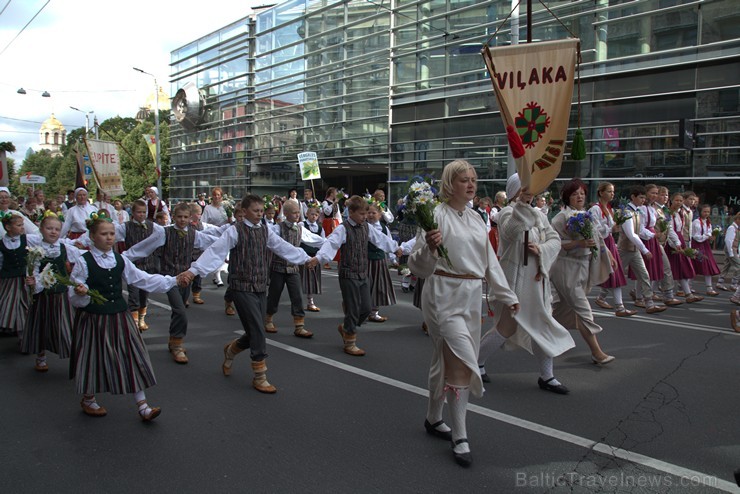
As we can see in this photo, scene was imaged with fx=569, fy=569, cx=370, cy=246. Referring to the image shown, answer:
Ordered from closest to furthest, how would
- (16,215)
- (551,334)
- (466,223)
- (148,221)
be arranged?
(466,223) → (551,334) → (16,215) → (148,221)

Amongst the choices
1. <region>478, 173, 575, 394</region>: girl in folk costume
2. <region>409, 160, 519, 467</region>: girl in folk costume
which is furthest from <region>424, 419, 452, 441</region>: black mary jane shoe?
<region>478, 173, 575, 394</region>: girl in folk costume

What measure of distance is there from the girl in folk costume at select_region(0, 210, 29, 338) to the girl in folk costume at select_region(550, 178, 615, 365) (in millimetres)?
6117

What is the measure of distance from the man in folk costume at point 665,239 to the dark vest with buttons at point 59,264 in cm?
878

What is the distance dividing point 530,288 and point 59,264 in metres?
4.34

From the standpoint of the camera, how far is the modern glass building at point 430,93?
54.1ft

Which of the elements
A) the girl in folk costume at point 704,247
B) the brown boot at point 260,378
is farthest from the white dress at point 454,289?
the girl in folk costume at point 704,247

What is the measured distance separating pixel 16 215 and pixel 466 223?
5.52 meters

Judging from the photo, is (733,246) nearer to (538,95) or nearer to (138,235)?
(538,95)

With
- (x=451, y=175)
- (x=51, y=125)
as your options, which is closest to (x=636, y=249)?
(x=451, y=175)

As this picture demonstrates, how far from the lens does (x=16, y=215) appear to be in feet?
22.1

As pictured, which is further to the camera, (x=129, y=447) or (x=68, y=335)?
(x=68, y=335)

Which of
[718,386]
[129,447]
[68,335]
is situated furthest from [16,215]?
[718,386]

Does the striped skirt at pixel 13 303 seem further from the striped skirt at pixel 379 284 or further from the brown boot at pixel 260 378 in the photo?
the striped skirt at pixel 379 284

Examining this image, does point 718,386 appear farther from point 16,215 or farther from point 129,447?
point 16,215
